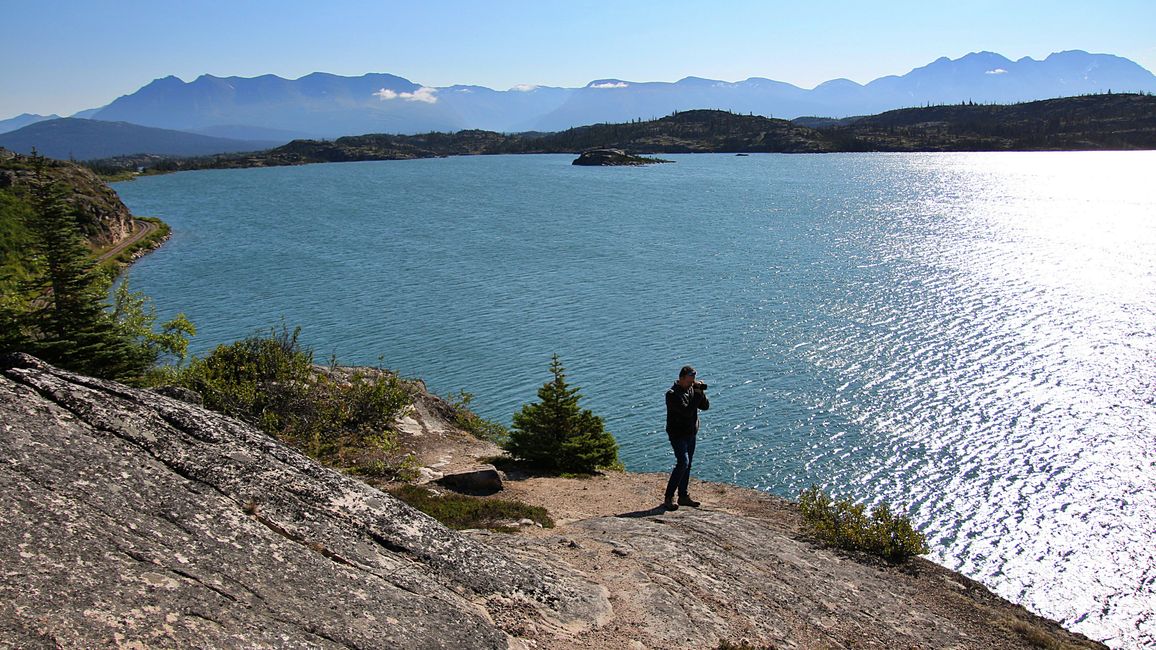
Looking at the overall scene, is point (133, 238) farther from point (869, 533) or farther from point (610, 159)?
point (610, 159)

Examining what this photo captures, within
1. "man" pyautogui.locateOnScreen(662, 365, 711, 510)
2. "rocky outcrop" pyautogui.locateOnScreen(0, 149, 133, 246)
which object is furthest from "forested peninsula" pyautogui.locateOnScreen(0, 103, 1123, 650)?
"rocky outcrop" pyautogui.locateOnScreen(0, 149, 133, 246)

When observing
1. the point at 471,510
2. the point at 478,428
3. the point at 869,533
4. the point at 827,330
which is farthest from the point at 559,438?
the point at 827,330

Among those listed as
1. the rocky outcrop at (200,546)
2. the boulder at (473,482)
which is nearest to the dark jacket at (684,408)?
the boulder at (473,482)

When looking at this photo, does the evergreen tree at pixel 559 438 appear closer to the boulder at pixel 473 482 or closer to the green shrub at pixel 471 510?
the boulder at pixel 473 482

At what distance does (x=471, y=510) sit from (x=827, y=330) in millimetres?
29913

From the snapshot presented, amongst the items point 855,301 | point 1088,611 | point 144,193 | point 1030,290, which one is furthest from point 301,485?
point 144,193

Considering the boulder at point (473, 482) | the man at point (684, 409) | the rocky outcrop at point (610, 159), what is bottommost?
the boulder at point (473, 482)

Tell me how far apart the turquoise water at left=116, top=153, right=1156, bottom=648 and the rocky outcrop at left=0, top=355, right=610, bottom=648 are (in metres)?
15.9

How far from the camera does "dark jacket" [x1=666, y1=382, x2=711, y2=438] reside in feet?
50.1

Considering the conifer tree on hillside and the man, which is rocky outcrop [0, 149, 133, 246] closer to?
the conifer tree on hillside

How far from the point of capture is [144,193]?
138m

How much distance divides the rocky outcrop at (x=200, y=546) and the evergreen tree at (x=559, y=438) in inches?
428

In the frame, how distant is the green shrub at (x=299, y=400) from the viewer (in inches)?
731

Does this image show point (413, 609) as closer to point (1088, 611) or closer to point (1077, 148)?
point (1088, 611)
